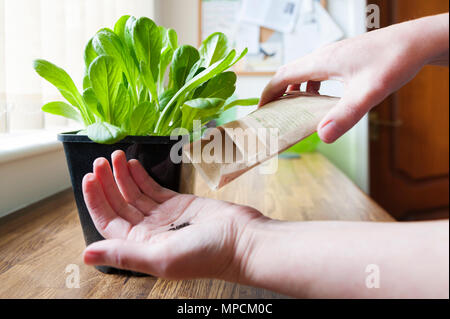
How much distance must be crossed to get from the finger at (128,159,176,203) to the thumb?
0.71ft

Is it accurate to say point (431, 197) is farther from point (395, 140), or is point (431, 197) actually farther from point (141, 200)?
point (141, 200)

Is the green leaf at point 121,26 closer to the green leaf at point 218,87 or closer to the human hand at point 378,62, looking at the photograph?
the green leaf at point 218,87

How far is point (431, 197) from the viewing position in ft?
8.00

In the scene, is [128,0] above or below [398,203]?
above

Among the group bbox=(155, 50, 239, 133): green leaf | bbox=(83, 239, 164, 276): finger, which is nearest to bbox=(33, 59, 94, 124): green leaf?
bbox=(155, 50, 239, 133): green leaf

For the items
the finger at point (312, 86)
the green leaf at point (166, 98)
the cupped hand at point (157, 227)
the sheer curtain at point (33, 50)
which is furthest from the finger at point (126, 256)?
Result: the sheer curtain at point (33, 50)

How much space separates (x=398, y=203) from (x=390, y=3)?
1152 millimetres

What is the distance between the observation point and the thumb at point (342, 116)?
494 millimetres

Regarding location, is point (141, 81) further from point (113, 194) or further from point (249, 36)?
point (249, 36)

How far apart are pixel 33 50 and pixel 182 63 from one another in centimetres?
61

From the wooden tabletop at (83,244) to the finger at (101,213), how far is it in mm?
67

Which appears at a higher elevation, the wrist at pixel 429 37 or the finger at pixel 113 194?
the wrist at pixel 429 37

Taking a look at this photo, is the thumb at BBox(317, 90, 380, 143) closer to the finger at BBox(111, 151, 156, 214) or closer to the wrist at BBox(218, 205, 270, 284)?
the wrist at BBox(218, 205, 270, 284)

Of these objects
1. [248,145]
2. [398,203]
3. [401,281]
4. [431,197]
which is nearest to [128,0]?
[248,145]
